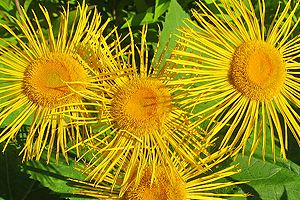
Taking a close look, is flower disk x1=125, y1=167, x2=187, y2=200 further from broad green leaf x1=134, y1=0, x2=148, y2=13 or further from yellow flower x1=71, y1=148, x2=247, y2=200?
broad green leaf x1=134, y1=0, x2=148, y2=13

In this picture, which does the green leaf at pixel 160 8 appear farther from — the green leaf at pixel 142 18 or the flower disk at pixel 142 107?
the flower disk at pixel 142 107

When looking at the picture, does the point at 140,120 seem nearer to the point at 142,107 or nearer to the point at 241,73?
the point at 142,107

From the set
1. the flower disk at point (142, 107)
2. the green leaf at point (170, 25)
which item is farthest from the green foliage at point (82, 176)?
the flower disk at point (142, 107)

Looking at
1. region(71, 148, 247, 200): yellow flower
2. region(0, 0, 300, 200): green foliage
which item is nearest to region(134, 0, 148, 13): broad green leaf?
region(0, 0, 300, 200): green foliage

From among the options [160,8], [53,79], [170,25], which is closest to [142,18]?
[160,8]

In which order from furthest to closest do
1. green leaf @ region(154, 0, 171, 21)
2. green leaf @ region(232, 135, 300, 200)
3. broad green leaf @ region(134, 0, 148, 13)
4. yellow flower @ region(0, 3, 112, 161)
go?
broad green leaf @ region(134, 0, 148, 13) < green leaf @ region(154, 0, 171, 21) < yellow flower @ region(0, 3, 112, 161) < green leaf @ region(232, 135, 300, 200)

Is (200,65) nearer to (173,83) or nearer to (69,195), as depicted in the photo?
(173,83)

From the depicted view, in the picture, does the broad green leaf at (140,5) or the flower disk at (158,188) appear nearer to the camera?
the flower disk at (158,188)
